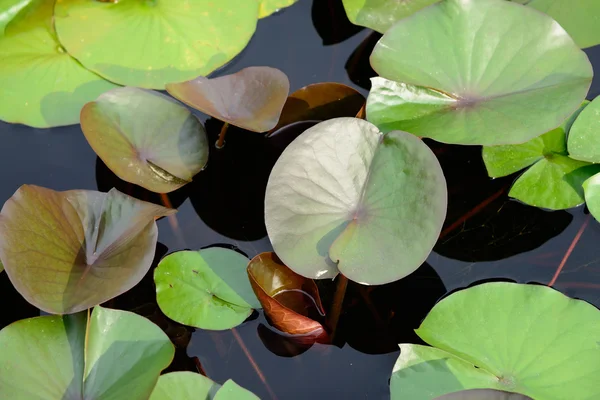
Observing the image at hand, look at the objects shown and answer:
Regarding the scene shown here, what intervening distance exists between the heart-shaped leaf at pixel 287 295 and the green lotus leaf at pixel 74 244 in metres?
0.26

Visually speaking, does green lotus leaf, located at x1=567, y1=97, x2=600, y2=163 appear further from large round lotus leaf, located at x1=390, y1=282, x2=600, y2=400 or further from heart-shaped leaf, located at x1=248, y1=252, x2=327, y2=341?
heart-shaped leaf, located at x1=248, y1=252, x2=327, y2=341

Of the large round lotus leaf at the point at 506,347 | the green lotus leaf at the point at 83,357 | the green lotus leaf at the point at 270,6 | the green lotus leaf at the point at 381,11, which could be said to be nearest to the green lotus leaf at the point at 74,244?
the green lotus leaf at the point at 83,357

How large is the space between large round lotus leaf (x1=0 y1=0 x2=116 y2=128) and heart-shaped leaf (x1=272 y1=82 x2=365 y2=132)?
53 centimetres

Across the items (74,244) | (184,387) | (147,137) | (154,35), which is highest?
(154,35)

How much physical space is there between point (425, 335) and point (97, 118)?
98cm

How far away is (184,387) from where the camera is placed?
4.09 ft

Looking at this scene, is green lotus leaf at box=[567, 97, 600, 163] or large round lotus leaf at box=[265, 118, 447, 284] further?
green lotus leaf at box=[567, 97, 600, 163]

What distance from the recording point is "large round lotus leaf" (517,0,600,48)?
167cm

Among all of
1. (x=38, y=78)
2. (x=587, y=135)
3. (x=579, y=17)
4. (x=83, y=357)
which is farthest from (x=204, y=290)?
(x=579, y=17)

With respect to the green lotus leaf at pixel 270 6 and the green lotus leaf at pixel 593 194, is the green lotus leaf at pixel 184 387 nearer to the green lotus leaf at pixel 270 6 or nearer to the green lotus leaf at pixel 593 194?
the green lotus leaf at pixel 593 194

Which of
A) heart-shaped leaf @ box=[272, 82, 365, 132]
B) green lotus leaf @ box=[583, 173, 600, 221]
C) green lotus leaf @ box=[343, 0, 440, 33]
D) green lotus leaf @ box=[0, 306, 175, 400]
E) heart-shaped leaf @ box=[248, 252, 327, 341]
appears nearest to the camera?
green lotus leaf @ box=[0, 306, 175, 400]

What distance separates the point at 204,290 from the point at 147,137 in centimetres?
44

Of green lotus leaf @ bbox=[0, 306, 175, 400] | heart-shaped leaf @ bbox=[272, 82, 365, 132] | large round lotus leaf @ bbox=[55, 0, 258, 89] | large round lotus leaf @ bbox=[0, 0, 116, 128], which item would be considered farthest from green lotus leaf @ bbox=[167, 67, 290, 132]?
green lotus leaf @ bbox=[0, 306, 175, 400]

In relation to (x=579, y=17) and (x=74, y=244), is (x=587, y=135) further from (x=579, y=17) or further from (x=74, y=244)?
(x=74, y=244)
